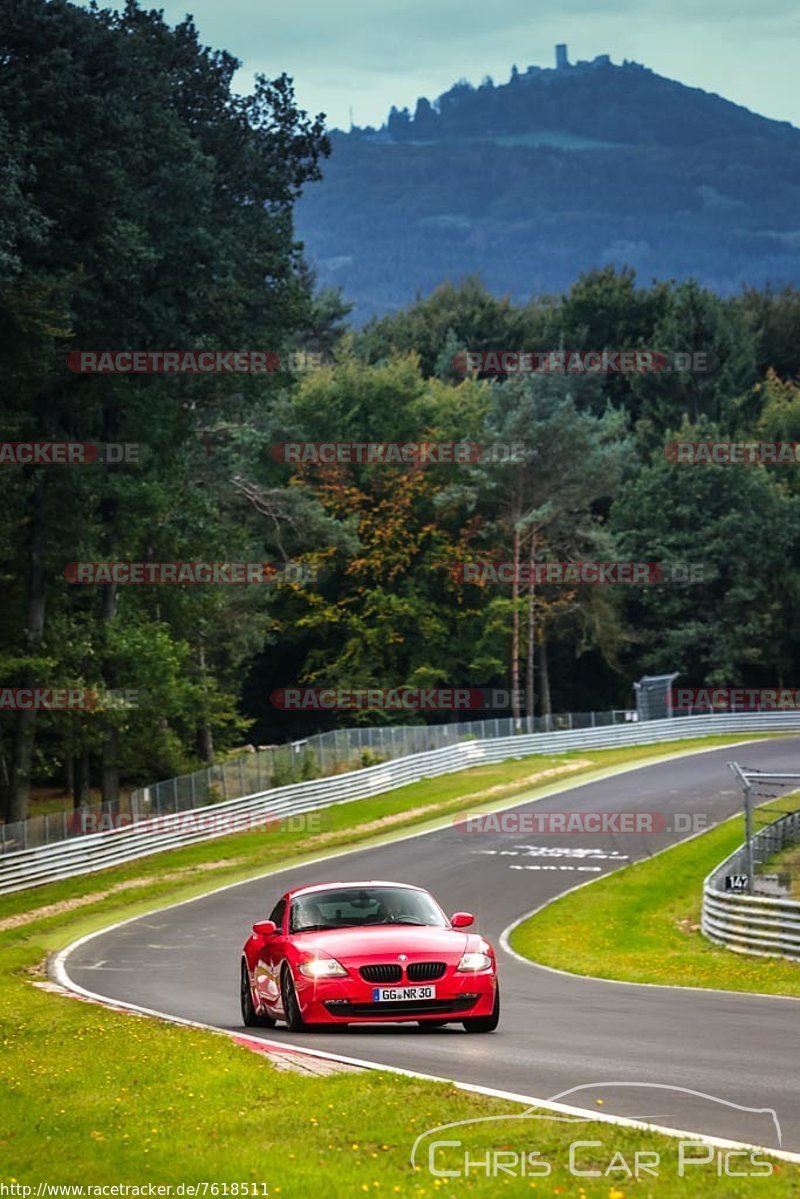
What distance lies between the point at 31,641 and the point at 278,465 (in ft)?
139

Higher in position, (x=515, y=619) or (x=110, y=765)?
(x=515, y=619)

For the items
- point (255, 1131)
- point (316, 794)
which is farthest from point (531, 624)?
point (255, 1131)

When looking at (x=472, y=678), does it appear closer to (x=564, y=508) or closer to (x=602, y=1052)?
(x=564, y=508)

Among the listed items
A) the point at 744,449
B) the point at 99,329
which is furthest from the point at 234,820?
the point at 744,449

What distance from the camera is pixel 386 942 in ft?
50.3

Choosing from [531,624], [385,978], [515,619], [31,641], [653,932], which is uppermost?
[31,641]

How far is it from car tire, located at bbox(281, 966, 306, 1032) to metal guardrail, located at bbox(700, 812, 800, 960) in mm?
13230

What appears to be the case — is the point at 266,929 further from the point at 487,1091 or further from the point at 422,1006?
the point at 487,1091

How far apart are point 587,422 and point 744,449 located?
29.4 ft

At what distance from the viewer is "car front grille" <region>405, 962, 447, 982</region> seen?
15016 mm

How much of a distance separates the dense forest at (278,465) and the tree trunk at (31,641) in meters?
0.10

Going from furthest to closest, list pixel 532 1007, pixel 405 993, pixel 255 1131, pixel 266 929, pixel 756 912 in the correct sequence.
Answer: pixel 756 912 < pixel 532 1007 < pixel 266 929 < pixel 405 993 < pixel 255 1131

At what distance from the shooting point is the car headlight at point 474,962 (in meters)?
15.1

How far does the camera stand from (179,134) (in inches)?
1718
